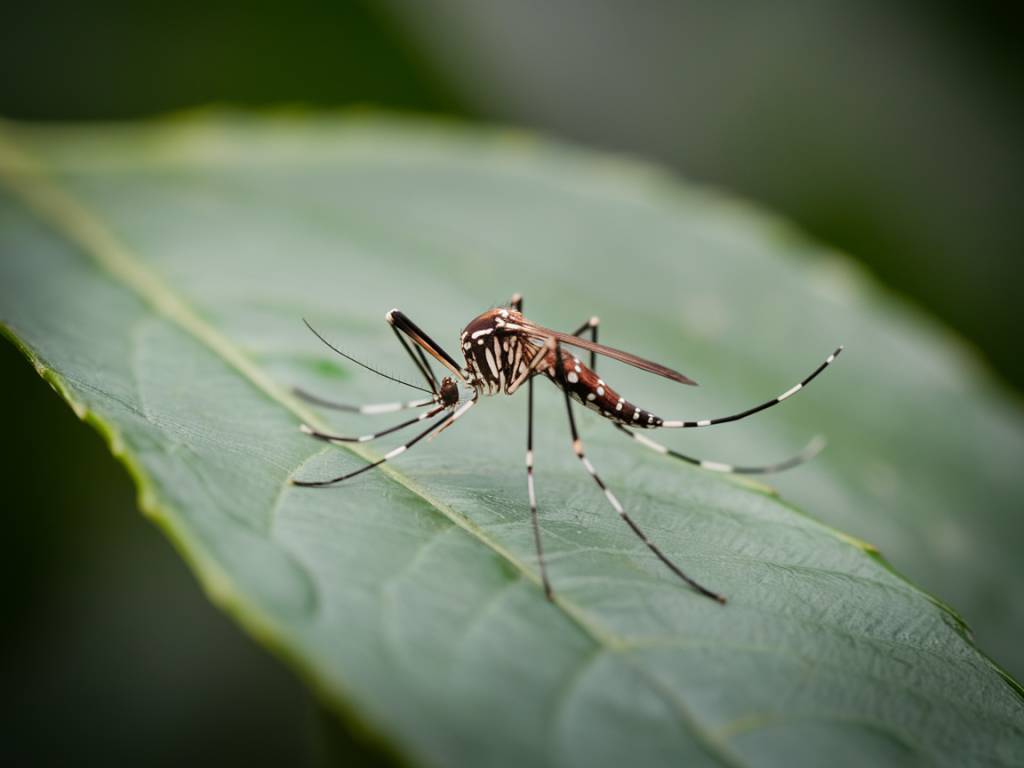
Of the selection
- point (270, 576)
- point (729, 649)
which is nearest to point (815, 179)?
point (729, 649)

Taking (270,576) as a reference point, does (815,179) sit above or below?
above

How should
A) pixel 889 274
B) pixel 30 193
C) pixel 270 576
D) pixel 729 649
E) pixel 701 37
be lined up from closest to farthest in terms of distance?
1. pixel 270 576
2. pixel 729 649
3. pixel 30 193
4. pixel 889 274
5. pixel 701 37

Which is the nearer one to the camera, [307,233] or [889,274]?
[307,233]

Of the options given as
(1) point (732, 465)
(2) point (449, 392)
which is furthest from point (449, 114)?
(1) point (732, 465)

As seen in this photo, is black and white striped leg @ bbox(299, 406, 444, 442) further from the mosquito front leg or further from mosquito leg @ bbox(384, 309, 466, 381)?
mosquito leg @ bbox(384, 309, 466, 381)

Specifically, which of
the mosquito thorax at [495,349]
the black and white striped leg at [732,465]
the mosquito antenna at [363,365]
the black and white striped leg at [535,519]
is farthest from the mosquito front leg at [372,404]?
the black and white striped leg at [732,465]

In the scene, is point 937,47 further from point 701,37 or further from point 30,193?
point 30,193

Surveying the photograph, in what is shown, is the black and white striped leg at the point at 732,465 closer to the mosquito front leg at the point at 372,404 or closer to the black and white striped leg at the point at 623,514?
the black and white striped leg at the point at 623,514
